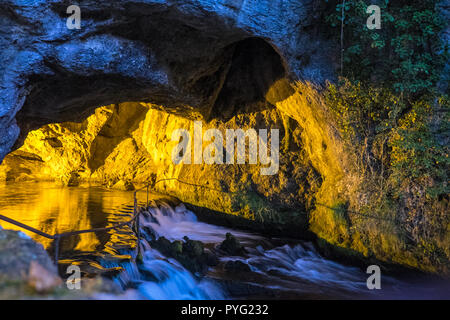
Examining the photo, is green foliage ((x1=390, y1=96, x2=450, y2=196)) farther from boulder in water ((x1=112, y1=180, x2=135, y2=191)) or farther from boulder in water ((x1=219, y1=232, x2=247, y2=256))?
boulder in water ((x1=112, y1=180, x2=135, y2=191))

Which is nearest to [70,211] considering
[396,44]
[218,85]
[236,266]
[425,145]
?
[236,266]

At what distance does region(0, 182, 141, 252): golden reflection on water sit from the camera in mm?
6434

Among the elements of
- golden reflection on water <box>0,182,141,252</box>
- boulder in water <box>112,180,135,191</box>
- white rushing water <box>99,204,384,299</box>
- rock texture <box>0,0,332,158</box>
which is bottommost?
white rushing water <box>99,204,384,299</box>

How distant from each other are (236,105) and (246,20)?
12.7 feet

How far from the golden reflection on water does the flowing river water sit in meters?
0.02

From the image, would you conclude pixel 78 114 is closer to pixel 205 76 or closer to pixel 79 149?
pixel 205 76

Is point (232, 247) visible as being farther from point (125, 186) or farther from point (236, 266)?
point (125, 186)

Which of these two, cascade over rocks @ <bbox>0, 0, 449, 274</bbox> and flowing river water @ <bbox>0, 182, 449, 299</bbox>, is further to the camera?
cascade over rocks @ <bbox>0, 0, 449, 274</bbox>

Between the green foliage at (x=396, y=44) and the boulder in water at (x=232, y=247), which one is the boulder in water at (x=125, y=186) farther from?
the green foliage at (x=396, y=44)

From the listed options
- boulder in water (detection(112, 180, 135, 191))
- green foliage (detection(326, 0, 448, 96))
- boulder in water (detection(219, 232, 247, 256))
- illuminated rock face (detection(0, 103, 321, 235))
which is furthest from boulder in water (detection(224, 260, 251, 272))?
boulder in water (detection(112, 180, 135, 191))

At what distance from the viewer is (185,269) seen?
627 cm

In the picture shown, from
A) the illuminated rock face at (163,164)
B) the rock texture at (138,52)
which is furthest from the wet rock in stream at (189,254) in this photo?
the rock texture at (138,52)

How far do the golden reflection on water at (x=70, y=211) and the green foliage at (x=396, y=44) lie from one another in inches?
251
